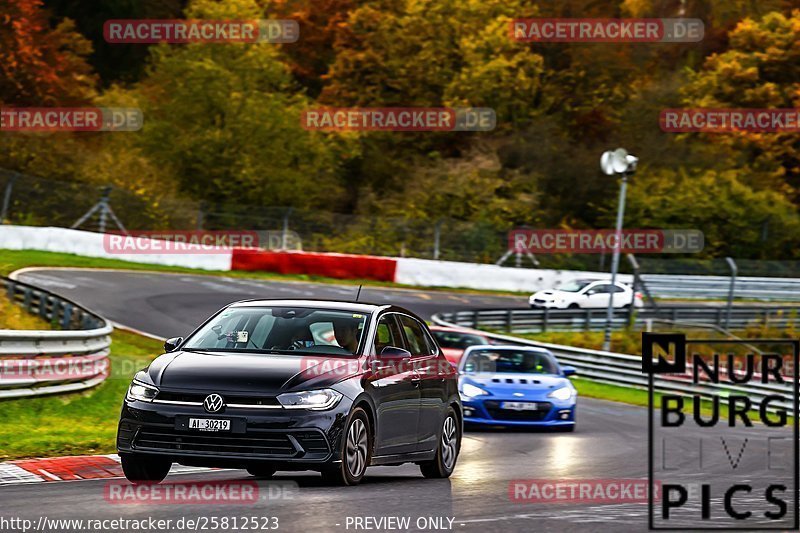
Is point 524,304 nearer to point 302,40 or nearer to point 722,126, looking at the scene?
point 722,126

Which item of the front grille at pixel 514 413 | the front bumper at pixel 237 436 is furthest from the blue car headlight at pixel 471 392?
the front bumper at pixel 237 436

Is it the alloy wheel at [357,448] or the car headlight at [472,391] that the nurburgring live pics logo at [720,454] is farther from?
the car headlight at [472,391]

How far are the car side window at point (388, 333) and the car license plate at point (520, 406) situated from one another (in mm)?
7874

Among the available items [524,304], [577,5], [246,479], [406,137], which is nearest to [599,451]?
[246,479]

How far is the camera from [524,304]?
152 ft

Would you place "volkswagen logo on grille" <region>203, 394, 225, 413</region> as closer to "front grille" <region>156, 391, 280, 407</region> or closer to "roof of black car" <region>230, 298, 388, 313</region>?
"front grille" <region>156, 391, 280, 407</region>

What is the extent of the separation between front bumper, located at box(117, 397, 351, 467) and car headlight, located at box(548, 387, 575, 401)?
10.2m

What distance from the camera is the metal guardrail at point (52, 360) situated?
53.0ft

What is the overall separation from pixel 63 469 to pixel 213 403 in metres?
2.17

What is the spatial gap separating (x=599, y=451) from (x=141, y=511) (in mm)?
8980

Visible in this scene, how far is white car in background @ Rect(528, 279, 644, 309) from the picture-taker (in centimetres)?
4494

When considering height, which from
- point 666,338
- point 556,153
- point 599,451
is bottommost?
point 599,451

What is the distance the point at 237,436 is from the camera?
10.2m

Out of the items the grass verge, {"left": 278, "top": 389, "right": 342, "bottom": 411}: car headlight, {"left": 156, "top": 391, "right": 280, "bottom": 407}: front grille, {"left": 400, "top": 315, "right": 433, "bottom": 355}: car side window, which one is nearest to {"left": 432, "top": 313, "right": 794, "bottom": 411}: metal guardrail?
the grass verge
